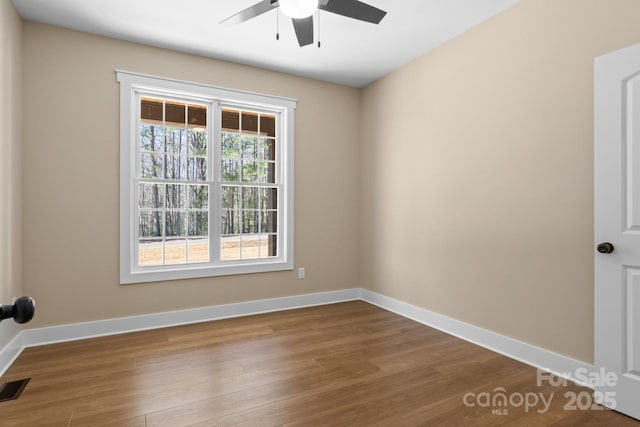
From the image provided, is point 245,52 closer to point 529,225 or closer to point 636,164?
point 529,225

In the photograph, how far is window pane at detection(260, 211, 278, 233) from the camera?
4359mm

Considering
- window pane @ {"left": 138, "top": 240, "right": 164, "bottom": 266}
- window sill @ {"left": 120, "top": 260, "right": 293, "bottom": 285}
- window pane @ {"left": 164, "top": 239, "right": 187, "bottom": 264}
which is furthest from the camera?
window pane @ {"left": 164, "top": 239, "right": 187, "bottom": 264}

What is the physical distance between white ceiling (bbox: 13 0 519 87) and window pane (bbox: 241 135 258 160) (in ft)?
2.79

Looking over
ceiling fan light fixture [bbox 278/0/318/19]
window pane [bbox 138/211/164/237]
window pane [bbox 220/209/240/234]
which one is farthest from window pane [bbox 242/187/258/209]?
ceiling fan light fixture [bbox 278/0/318/19]

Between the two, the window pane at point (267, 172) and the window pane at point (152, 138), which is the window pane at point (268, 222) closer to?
the window pane at point (267, 172)

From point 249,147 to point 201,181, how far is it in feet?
2.39

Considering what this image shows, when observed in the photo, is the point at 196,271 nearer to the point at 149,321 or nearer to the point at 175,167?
the point at 149,321

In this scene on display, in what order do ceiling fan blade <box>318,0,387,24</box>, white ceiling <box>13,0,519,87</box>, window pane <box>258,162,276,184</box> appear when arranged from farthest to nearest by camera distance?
1. window pane <box>258,162,276,184</box>
2. white ceiling <box>13,0,519,87</box>
3. ceiling fan blade <box>318,0,387,24</box>

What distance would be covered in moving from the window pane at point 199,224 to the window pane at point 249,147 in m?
0.86

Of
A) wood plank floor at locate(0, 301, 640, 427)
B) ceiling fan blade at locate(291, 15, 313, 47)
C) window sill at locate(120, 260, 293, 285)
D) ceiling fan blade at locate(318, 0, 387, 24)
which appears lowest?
wood plank floor at locate(0, 301, 640, 427)

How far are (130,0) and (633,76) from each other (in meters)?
3.60

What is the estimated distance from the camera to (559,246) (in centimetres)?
259

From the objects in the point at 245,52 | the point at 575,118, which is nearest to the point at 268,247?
the point at 245,52

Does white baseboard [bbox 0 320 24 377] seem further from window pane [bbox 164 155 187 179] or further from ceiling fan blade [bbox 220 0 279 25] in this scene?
ceiling fan blade [bbox 220 0 279 25]
